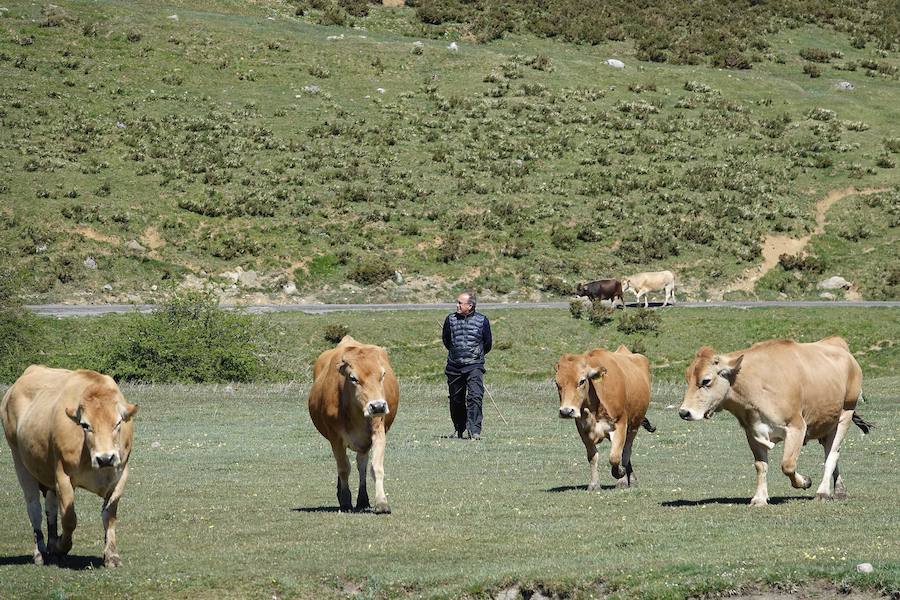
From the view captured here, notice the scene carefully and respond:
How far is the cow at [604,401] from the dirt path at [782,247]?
43.9 m

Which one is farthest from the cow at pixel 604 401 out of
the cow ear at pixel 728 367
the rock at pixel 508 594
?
the rock at pixel 508 594

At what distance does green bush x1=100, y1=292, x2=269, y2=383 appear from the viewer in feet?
136

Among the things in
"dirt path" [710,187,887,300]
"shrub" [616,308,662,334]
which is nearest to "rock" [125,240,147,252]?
"shrub" [616,308,662,334]

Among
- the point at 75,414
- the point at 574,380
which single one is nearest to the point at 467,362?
the point at 574,380

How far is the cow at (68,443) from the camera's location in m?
13.6

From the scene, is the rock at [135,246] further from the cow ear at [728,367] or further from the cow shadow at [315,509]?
the cow ear at [728,367]

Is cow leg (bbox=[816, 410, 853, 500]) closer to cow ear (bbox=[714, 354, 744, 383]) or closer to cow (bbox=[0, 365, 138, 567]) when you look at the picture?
cow ear (bbox=[714, 354, 744, 383])

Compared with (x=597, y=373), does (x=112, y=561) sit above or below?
below

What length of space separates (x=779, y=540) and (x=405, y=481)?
299 inches

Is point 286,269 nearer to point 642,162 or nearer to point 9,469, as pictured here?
point 642,162

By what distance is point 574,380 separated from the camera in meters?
18.2

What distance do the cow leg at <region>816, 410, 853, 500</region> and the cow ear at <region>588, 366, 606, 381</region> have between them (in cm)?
315

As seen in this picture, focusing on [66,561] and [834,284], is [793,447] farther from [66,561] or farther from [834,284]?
[834,284]

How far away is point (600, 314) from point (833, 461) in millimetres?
36704
